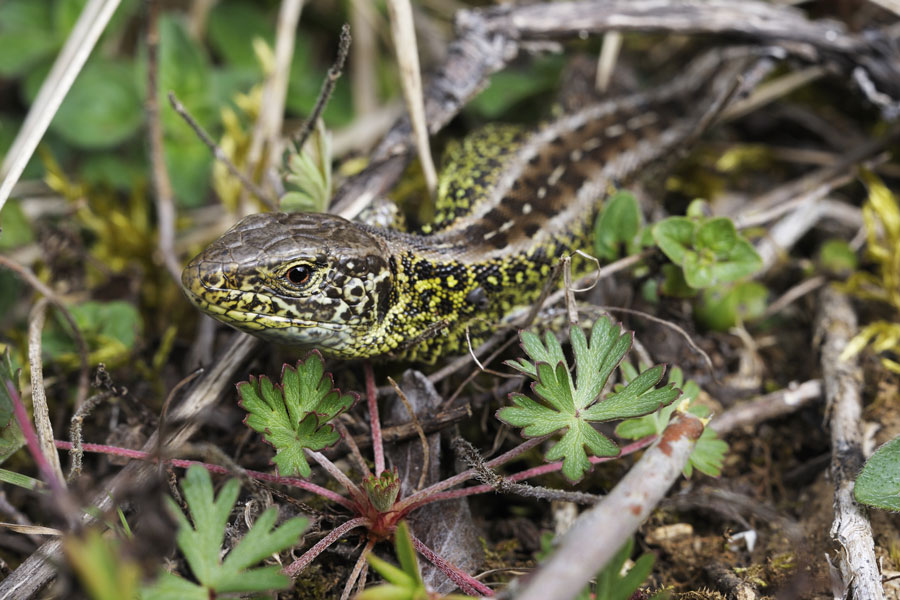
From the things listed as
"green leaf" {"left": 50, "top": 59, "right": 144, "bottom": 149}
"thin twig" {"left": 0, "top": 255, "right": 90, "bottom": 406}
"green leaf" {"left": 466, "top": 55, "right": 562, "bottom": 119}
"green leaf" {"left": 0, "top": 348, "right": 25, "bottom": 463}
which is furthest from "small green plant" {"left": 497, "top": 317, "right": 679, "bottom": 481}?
A: "green leaf" {"left": 50, "top": 59, "right": 144, "bottom": 149}

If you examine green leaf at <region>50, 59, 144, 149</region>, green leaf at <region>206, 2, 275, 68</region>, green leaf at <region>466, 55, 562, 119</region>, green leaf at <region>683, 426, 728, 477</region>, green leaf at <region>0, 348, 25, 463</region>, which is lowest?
green leaf at <region>683, 426, 728, 477</region>

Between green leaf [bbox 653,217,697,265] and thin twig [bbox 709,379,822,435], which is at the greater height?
green leaf [bbox 653,217,697,265]

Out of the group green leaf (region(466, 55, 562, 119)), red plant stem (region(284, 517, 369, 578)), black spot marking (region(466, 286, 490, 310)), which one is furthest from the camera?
green leaf (region(466, 55, 562, 119))

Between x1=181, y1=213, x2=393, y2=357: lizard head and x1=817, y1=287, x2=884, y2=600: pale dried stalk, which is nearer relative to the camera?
x1=817, y1=287, x2=884, y2=600: pale dried stalk

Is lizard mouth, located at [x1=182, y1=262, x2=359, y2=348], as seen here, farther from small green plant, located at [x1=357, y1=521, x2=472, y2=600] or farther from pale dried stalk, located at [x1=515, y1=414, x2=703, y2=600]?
pale dried stalk, located at [x1=515, y1=414, x2=703, y2=600]

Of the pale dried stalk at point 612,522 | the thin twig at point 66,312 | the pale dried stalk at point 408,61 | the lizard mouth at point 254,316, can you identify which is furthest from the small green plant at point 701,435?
the thin twig at point 66,312

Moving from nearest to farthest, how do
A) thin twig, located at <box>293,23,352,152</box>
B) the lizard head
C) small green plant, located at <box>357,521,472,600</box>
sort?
small green plant, located at <box>357,521,472,600</box> < the lizard head < thin twig, located at <box>293,23,352,152</box>
